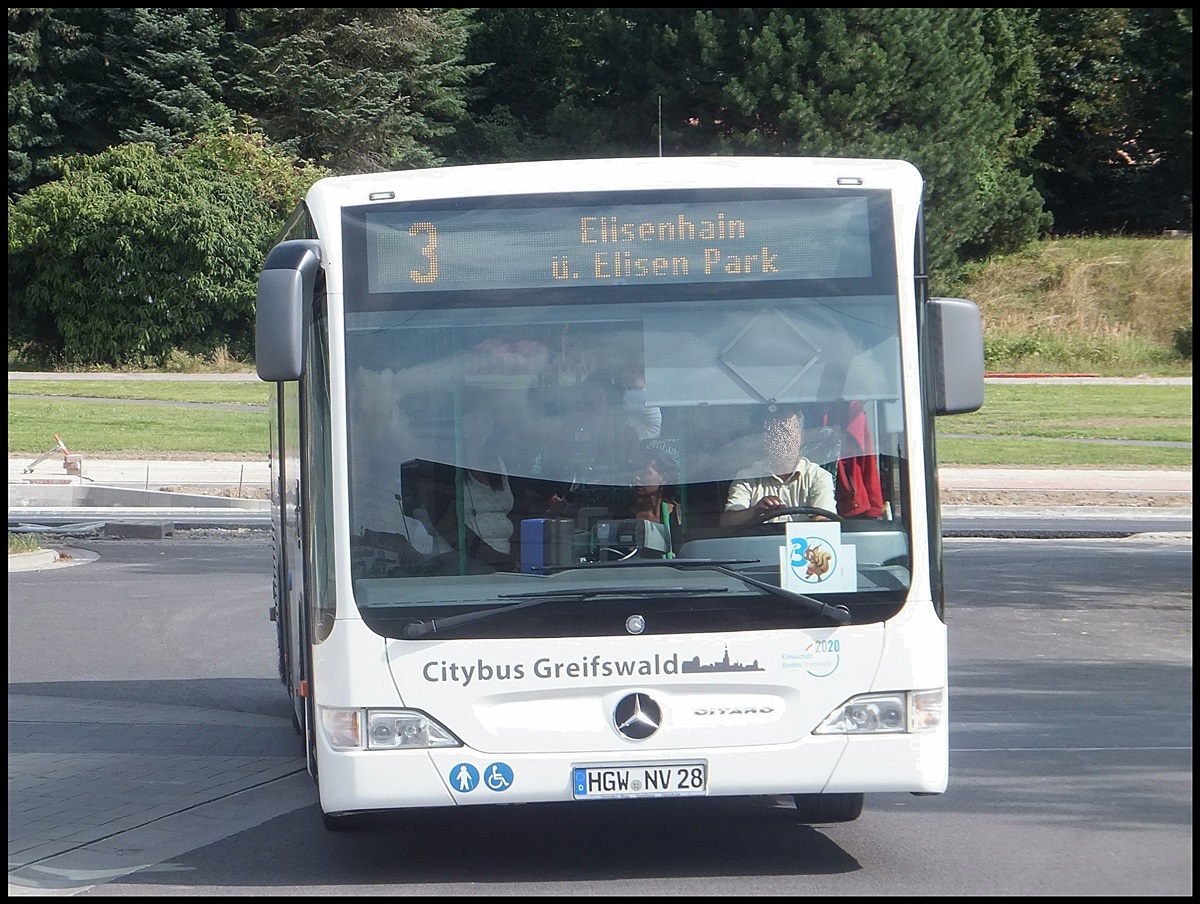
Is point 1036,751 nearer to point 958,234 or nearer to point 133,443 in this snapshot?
point 133,443

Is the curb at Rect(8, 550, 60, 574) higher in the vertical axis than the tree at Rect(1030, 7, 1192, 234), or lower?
lower

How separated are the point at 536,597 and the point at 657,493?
562 millimetres

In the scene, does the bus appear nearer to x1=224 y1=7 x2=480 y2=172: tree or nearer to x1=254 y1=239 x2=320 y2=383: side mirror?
x1=254 y1=239 x2=320 y2=383: side mirror

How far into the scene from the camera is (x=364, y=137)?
5450 centimetres

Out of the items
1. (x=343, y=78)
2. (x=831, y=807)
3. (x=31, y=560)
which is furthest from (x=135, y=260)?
(x=831, y=807)

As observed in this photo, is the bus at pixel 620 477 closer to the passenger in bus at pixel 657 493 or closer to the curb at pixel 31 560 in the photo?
the passenger in bus at pixel 657 493

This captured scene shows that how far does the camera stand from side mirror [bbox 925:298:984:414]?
19.3ft

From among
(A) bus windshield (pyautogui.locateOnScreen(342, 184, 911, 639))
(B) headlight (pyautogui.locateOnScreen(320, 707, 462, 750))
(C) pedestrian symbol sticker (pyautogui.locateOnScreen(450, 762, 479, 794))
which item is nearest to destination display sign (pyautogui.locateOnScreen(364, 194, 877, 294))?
(A) bus windshield (pyautogui.locateOnScreen(342, 184, 911, 639))

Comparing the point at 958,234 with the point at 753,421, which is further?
the point at 958,234

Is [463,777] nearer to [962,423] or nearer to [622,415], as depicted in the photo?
[622,415]

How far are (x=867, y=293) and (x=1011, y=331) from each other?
147 ft

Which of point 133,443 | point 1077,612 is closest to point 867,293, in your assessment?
point 1077,612

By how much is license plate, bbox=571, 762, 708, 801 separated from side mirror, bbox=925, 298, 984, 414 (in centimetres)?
163

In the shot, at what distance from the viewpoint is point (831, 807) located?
6523 millimetres
